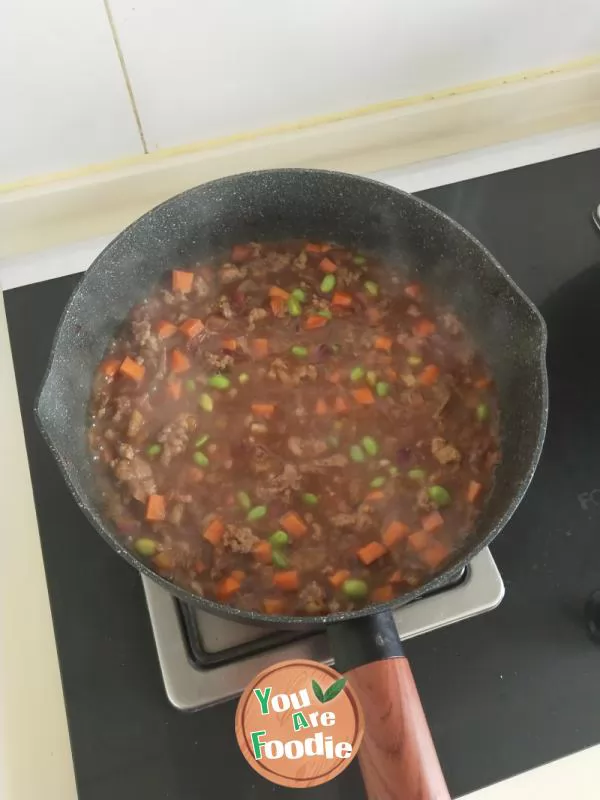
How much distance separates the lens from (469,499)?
3.41ft

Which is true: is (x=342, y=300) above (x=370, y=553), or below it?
above

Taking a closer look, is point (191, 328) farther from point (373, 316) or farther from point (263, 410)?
point (373, 316)

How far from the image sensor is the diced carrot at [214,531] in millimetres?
1019

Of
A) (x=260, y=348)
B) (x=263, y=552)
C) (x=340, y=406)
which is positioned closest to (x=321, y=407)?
(x=340, y=406)

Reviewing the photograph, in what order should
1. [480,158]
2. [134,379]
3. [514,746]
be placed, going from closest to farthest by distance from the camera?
[514,746] < [134,379] < [480,158]

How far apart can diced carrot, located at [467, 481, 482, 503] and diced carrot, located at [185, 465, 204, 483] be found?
1.30 ft

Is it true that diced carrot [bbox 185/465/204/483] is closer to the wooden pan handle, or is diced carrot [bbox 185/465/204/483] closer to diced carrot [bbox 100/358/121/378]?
diced carrot [bbox 100/358/121/378]

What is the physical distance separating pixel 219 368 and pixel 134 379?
136mm

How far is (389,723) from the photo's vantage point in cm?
78

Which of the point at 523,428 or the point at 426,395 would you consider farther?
the point at 426,395

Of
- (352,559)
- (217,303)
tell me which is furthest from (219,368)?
(352,559)

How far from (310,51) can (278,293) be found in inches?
15.5

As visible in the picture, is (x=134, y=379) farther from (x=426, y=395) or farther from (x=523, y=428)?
(x=523, y=428)

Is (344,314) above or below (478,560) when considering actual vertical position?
above
